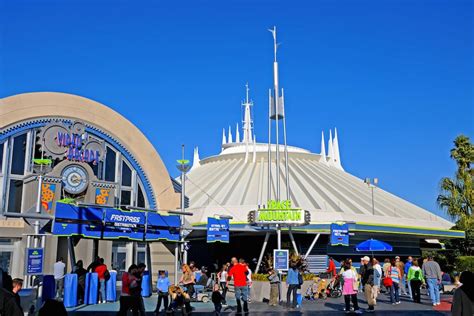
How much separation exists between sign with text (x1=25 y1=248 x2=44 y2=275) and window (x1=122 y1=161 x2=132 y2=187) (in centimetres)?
883

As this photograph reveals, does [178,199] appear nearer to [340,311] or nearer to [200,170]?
[340,311]

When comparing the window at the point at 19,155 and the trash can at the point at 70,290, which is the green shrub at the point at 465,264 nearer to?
the trash can at the point at 70,290

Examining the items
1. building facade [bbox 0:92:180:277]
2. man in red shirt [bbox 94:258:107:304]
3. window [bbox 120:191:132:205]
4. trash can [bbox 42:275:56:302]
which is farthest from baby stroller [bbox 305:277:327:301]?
trash can [bbox 42:275:56:302]

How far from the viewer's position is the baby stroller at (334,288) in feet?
69.7

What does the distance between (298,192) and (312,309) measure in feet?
69.1

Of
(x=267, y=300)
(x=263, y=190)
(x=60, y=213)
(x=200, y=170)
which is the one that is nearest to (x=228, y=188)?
(x=263, y=190)

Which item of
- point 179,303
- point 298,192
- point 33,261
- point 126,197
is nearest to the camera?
point 179,303

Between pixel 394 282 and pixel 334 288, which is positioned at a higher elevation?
pixel 394 282

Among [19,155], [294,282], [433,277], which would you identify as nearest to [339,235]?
[433,277]

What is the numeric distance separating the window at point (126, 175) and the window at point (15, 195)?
455 cm

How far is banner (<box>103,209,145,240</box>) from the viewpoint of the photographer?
1880cm

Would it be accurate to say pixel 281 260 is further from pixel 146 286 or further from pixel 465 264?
pixel 465 264

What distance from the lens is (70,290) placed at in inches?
653

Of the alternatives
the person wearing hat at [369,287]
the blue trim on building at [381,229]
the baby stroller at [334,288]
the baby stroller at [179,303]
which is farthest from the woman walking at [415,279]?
the blue trim on building at [381,229]
